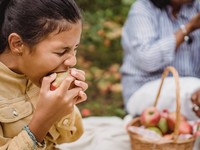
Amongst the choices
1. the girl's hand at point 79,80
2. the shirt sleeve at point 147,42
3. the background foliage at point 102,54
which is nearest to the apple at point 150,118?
the shirt sleeve at point 147,42

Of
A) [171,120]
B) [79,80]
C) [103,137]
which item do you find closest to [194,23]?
[171,120]

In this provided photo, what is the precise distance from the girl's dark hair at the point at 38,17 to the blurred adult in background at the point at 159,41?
1269mm

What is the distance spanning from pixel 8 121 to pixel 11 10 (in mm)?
398

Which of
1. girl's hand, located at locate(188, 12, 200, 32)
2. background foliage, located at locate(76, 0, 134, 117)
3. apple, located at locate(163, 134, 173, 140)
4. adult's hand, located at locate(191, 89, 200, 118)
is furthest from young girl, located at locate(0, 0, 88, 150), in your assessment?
background foliage, located at locate(76, 0, 134, 117)

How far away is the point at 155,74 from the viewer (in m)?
2.97

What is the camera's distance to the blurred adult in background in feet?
9.36

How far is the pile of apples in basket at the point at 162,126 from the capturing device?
2496 millimetres

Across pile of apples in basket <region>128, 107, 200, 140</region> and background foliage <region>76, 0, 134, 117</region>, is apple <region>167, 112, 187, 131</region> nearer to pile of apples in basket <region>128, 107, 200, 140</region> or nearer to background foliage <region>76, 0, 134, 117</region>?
pile of apples in basket <region>128, 107, 200, 140</region>

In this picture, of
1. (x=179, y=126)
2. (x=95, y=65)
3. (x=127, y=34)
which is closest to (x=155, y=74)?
(x=127, y=34)

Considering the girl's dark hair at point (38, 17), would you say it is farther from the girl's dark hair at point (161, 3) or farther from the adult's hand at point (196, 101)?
the girl's dark hair at point (161, 3)

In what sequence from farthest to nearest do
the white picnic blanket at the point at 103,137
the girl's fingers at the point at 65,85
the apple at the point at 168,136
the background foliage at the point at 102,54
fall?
1. the background foliage at the point at 102,54
2. the white picnic blanket at the point at 103,137
3. the apple at the point at 168,136
4. the girl's fingers at the point at 65,85

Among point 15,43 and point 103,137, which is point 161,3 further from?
point 15,43

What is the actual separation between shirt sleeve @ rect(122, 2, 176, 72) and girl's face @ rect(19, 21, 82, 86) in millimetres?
1235

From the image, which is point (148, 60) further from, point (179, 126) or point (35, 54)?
point (35, 54)
